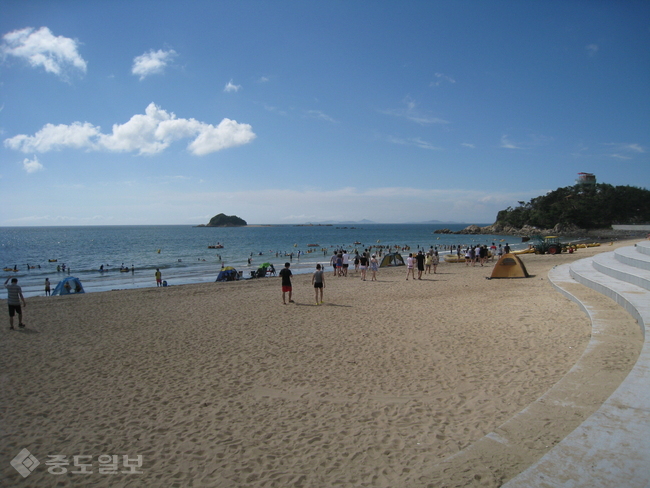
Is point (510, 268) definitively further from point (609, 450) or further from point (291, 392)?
point (609, 450)

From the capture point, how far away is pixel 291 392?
5871 millimetres

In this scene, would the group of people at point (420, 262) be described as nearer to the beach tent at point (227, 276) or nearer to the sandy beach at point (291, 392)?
the sandy beach at point (291, 392)

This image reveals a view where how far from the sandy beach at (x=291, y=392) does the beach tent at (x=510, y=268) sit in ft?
22.1

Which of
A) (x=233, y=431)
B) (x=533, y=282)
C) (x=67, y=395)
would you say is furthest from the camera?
(x=533, y=282)

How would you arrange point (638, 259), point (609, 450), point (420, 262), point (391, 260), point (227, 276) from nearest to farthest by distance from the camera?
point (609, 450) < point (638, 259) < point (420, 262) < point (227, 276) < point (391, 260)

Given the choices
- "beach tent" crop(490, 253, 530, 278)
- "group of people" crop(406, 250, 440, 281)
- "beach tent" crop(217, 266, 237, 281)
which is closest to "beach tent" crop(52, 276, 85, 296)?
"beach tent" crop(217, 266, 237, 281)

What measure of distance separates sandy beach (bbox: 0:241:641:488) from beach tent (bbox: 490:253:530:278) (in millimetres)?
6743

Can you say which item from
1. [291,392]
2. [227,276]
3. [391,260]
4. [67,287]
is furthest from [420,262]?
[67,287]

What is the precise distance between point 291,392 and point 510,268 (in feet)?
50.4

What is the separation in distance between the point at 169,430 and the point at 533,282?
1548 cm

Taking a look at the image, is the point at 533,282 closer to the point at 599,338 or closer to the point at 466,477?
the point at 599,338

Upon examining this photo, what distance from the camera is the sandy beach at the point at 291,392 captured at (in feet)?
12.9

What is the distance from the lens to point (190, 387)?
20.3 ft

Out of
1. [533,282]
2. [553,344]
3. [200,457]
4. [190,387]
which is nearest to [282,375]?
[190,387]
